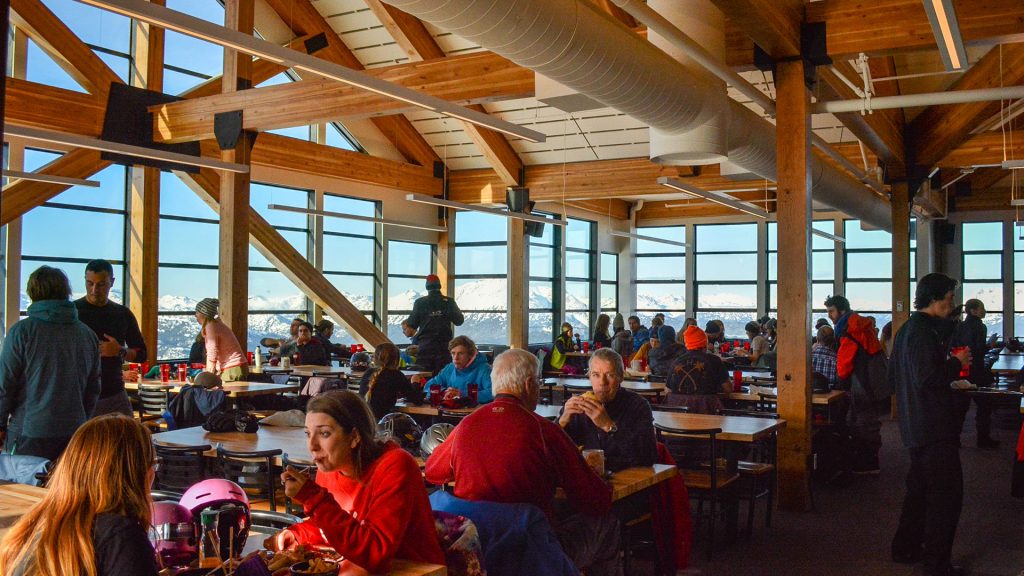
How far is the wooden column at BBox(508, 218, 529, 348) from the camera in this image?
53.3 feet

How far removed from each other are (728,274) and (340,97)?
42.5 feet

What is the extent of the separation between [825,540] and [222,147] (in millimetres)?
7651

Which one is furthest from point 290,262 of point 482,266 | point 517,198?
point 482,266

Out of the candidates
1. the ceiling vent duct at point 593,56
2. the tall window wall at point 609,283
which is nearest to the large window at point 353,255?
the tall window wall at point 609,283

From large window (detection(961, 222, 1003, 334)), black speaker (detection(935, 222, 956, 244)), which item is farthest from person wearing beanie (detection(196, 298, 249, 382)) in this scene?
large window (detection(961, 222, 1003, 334))

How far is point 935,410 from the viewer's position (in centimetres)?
498

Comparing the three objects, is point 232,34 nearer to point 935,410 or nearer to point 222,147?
point 935,410

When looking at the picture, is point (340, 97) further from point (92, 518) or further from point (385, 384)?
point (92, 518)

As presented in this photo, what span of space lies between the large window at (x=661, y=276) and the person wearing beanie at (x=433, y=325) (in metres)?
11.2

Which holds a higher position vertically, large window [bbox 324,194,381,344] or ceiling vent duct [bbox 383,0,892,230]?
ceiling vent duct [bbox 383,0,892,230]

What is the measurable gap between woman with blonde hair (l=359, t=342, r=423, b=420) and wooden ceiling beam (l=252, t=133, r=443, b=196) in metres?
7.46

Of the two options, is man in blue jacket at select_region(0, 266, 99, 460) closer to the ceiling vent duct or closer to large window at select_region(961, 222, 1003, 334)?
the ceiling vent duct

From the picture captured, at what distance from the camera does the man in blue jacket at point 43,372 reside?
4.25m

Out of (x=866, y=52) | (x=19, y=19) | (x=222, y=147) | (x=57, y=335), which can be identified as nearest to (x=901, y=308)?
(x=866, y=52)
